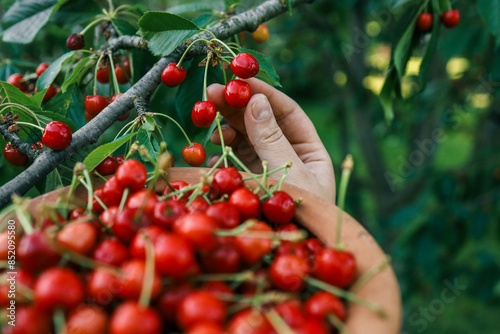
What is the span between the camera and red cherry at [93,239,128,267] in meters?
0.89

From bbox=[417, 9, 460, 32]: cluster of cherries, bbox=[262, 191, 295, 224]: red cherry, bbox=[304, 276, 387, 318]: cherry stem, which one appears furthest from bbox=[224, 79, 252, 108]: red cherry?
bbox=[417, 9, 460, 32]: cluster of cherries

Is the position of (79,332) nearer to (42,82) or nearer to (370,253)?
(370,253)

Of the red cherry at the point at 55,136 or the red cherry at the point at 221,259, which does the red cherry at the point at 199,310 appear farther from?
the red cherry at the point at 55,136

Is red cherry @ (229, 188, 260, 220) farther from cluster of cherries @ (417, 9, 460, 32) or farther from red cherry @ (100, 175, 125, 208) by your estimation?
cluster of cherries @ (417, 9, 460, 32)

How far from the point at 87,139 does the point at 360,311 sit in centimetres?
102

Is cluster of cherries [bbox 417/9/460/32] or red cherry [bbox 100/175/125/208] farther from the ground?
cluster of cherries [bbox 417/9/460/32]

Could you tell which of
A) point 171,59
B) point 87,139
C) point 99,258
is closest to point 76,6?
point 171,59

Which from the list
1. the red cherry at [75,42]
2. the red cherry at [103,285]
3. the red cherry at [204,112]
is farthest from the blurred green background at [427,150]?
the red cherry at [103,285]

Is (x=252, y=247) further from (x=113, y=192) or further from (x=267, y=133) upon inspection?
(x=267, y=133)

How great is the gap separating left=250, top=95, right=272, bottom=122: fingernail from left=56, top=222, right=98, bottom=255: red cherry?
932 mm

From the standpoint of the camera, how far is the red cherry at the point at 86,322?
773 millimetres

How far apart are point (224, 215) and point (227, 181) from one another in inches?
8.7

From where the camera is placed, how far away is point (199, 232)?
34.8 inches

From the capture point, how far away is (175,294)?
2.83 feet
